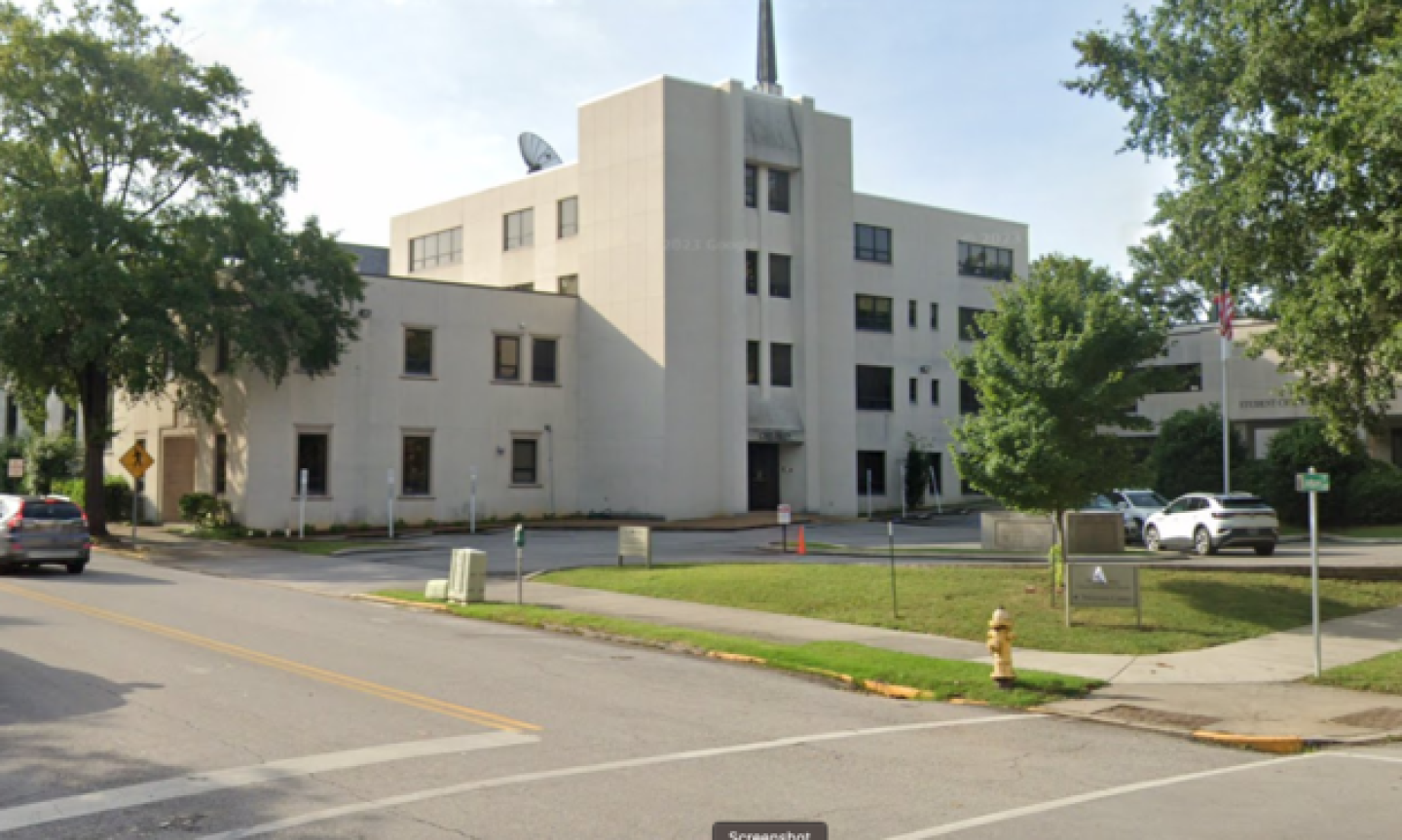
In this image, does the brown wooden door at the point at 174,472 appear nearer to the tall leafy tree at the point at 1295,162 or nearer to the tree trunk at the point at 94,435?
the tree trunk at the point at 94,435

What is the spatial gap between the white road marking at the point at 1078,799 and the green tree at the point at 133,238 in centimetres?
3064

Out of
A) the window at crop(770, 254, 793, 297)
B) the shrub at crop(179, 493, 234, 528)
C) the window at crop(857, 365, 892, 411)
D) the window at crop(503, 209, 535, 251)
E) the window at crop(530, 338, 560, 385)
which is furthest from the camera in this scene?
the window at crop(857, 365, 892, 411)

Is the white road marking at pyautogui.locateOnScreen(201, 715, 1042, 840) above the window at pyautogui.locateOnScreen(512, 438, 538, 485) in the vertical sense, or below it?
below

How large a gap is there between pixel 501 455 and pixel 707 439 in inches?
302

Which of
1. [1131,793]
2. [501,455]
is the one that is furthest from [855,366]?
[1131,793]

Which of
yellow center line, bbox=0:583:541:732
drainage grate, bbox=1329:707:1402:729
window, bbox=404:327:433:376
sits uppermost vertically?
window, bbox=404:327:433:376

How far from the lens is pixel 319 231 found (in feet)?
124

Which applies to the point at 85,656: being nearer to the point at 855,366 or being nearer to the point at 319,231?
the point at 319,231

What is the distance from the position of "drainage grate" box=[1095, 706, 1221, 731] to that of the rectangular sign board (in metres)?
4.96

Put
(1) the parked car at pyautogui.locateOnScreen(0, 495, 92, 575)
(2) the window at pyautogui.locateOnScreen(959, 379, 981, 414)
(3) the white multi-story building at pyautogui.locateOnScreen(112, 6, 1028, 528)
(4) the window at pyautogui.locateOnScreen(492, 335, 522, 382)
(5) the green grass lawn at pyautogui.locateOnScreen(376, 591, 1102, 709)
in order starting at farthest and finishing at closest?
(2) the window at pyautogui.locateOnScreen(959, 379, 981, 414), (4) the window at pyautogui.locateOnScreen(492, 335, 522, 382), (3) the white multi-story building at pyautogui.locateOnScreen(112, 6, 1028, 528), (1) the parked car at pyautogui.locateOnScreen(0, 495, 92, 575), (5) the green grass lawn at pyautogui.locateOnScreen(376, 591, 1102, 709)

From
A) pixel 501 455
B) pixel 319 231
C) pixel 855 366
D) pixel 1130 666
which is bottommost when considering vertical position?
pixel 1130 666

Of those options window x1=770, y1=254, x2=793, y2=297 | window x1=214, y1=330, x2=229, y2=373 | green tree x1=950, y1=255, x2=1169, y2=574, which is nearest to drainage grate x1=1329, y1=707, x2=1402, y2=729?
green tree x1=950, y1=255, x2=1169, y2=574

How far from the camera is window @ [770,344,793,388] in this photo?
153 feet

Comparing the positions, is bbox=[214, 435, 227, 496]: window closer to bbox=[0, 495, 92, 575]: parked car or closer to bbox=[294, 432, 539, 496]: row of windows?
bbox=[294, 432, 539, 496]: row of windows
